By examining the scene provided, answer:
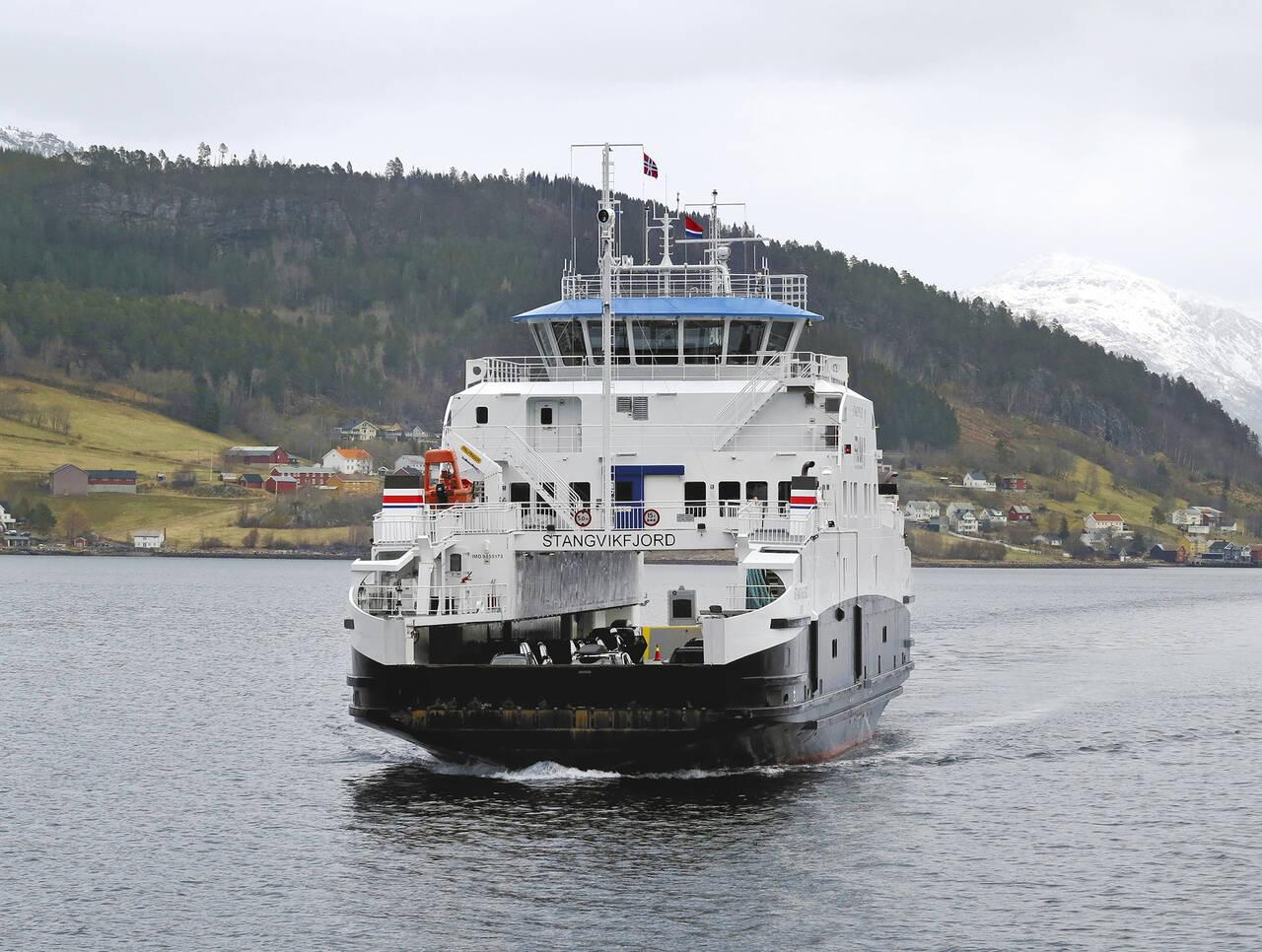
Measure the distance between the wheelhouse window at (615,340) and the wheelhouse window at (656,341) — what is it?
235 mm

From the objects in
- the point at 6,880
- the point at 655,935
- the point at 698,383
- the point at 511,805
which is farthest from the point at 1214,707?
the point at 6,880

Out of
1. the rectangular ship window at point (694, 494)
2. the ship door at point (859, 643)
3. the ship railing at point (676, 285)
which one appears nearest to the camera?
the rectangular ship window at point (694, 494)

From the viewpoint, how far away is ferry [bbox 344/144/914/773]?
31.1 m

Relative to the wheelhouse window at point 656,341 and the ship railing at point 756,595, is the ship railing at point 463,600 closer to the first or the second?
the ship railing at point 756,595

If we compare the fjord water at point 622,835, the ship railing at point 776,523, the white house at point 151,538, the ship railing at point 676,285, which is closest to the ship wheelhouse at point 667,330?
the ship railing at point 676,285

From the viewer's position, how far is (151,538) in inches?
6949

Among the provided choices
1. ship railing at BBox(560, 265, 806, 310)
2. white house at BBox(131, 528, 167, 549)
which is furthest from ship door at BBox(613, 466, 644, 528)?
white house at BBox(131, 528, 167, 549)

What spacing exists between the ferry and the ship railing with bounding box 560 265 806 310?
10 cm

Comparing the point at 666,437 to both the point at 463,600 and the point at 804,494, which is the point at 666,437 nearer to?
the point at 804,494

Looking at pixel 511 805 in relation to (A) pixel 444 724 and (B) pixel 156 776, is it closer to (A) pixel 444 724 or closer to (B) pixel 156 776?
(A) pixel 444 724

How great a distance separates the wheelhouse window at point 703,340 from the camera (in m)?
39.7

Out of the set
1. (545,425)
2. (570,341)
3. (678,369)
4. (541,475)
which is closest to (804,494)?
(541,475)

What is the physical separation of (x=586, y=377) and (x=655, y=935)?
17966 mm

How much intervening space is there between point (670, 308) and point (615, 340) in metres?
1.54
